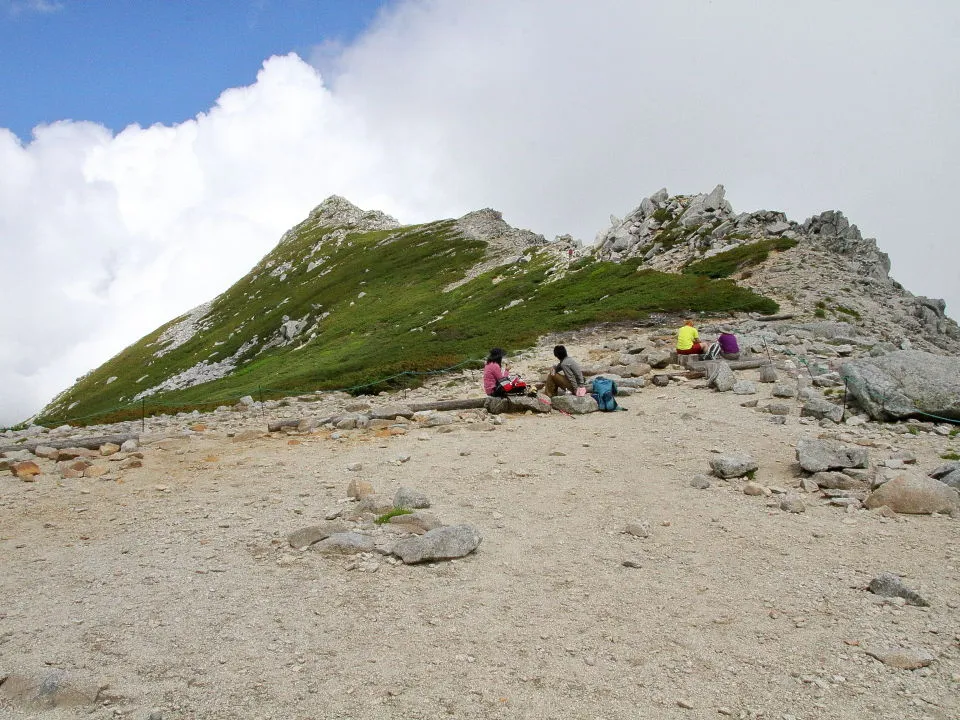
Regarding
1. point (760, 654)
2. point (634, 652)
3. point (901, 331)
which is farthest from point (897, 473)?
point (901, 331)

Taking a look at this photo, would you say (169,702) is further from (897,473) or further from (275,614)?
(897,473)

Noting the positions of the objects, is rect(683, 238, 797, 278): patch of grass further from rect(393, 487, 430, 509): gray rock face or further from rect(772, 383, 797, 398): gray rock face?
rect(393, 487, 430, 509): gray rock face

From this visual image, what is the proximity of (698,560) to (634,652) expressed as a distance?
8.22 feet

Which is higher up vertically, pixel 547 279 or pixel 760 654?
pixel 547 279

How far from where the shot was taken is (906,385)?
50.2ft

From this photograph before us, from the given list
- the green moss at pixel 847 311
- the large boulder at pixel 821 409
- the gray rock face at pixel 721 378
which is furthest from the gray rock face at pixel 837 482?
the green moss at pixel 847 311

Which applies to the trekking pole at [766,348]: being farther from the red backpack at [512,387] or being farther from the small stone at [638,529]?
the small stone at [638,529]

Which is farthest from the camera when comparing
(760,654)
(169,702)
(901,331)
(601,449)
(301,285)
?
(301,285)

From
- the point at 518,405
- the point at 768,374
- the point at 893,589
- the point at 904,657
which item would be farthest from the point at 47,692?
the point at 768,374

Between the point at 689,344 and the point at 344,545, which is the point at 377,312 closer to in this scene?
the point at 689,344

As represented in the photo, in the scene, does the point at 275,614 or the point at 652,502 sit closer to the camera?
the point at 275,614

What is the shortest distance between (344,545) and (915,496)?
8.88m

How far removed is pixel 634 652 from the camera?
6.64 meters

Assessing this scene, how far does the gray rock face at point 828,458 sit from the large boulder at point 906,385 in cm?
416
